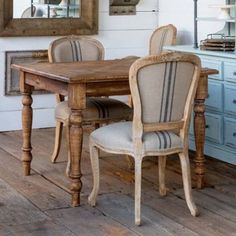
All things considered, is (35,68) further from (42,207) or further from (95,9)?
(95,9)

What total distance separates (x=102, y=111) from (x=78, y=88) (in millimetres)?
705

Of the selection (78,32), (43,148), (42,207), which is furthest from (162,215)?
(78,32)

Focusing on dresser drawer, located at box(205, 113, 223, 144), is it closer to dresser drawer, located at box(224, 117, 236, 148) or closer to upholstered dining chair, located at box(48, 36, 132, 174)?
dresser drawer, located at box(224, 117, 236, 148)

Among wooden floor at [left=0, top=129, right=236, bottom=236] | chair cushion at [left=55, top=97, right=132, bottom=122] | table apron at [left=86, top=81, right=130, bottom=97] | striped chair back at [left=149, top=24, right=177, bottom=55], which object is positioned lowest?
wooden floor at [left=0, top=129, right=236, bottom=236]

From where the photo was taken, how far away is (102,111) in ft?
13.9

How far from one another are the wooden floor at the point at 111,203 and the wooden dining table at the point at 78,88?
0.15 meters

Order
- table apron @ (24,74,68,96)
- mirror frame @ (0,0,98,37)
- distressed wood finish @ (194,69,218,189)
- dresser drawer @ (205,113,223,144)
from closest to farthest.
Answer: table apron @ (24,74,68,96) → distressed wood finish @ (194,69,218,189) → dresser drawer @ (205,113,223,144) → mirror frame @ (0,0,98,37)

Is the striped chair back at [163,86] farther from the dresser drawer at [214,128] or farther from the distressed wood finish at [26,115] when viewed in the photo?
the dresser drawer at [214,128]

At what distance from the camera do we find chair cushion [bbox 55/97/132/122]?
166 inches

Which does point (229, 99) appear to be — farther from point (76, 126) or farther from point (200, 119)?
point (76, 126)

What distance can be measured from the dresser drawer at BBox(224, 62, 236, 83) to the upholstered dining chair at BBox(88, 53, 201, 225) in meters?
1.08

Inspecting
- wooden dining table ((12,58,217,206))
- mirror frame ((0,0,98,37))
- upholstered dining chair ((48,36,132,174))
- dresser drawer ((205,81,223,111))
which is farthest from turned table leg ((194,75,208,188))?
mirror frame ((0,0,98,37))

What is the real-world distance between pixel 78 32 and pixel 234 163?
7.23 feet

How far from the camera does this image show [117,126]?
3633 millimetres
